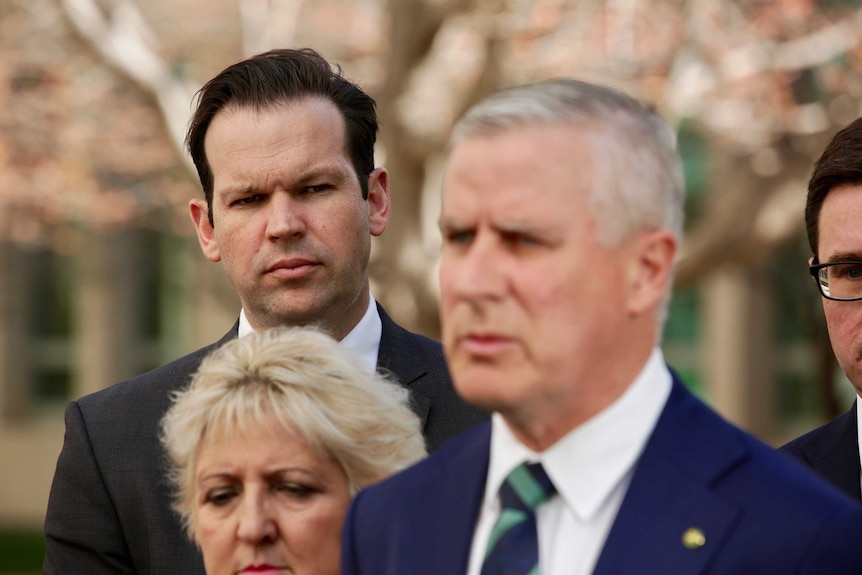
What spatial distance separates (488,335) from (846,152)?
1.69 m

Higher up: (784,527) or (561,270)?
(561,270)

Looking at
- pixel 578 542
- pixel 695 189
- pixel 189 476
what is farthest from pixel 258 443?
pixel 695 189

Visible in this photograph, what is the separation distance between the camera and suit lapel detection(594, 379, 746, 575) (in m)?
2.08

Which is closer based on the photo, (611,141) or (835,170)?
(611,141)

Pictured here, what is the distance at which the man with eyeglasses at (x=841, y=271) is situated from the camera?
333 centimetres

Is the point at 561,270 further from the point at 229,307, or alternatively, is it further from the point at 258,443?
the point at 229,307

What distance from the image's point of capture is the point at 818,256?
3.46m

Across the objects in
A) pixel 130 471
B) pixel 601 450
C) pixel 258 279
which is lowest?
pixel 130 471

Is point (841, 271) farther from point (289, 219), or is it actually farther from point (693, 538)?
point (693, 538)

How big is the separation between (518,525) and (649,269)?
411 millimetres

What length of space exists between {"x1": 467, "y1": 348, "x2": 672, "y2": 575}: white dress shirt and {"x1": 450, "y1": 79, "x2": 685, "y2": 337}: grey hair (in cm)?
15

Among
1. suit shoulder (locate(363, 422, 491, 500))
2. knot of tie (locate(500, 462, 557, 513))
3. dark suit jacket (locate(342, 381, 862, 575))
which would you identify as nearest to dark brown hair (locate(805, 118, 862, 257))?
dark suit jacket (locate(342, 381, 862, 575))

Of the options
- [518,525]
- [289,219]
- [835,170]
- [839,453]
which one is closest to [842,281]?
[835,170]

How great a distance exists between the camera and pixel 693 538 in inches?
82.3
